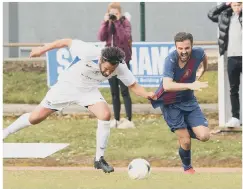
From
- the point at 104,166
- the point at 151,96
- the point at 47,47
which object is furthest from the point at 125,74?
the point at 104,166

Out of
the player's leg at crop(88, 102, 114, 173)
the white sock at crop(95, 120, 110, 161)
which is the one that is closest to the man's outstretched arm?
the player's leg at crop(88, 102, 114, 173)

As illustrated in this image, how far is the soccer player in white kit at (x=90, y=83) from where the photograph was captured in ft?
36.8

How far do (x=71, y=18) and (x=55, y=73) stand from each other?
4.57 metres

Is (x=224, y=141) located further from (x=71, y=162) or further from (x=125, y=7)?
(x=125, y=7)

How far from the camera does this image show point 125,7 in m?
21.4

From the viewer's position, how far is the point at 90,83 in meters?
11.7

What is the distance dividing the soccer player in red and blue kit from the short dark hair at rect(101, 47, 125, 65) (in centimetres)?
61

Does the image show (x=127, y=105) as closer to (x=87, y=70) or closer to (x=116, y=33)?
(x=116, y=33)

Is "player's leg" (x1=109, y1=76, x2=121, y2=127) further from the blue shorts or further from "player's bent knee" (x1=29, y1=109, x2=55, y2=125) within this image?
the blue shorts

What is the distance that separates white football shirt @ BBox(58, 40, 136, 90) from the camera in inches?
449

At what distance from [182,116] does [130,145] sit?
3.05m

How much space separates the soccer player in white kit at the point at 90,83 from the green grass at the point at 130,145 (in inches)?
84.3

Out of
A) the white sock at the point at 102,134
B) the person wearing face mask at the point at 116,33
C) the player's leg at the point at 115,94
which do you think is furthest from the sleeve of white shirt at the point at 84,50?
the player's leg at the point at 115,94

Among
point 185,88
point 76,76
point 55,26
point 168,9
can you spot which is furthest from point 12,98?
point 185,88
